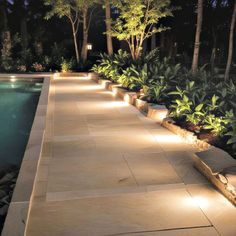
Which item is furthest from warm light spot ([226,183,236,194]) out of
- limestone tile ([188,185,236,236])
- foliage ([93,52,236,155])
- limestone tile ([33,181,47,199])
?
limestone tile ([33,181,47,199])

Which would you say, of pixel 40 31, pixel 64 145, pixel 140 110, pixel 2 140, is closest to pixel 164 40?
pixel 40 31

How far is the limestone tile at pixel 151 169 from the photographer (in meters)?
4.96

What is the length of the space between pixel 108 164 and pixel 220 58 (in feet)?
84.6

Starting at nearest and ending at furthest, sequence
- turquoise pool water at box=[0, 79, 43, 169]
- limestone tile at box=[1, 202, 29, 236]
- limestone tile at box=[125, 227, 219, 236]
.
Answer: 1. limestone tile at box=[1, 202, 29, 236]
2. limestone tile at box=[125, 227, 219, 236]
3. turquoise pool water at box=[0, 79, 43, 169]

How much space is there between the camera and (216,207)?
4.15 meters

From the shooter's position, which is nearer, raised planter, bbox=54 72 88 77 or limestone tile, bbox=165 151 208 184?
limestone tile, bbox=165 151 208 184

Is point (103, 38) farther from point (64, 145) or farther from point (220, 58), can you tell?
point (64, 145)

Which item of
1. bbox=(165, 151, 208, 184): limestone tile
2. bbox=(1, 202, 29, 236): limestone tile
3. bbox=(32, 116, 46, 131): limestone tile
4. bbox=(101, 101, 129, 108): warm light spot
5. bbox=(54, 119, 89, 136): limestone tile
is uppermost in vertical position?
bbox=(1, 202, 29, 236): limestone tile

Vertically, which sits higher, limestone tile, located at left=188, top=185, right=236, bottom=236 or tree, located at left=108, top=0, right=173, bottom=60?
tree, located at left=108, top=0, right=173, bottom=60

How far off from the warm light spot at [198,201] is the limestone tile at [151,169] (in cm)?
56

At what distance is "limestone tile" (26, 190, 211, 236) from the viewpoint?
3684 mm

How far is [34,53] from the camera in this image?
86.9ft

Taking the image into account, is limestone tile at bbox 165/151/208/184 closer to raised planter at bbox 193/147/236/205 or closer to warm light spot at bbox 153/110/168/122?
raised planter at bbox 193/147/236/205

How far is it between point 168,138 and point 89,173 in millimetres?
2440
